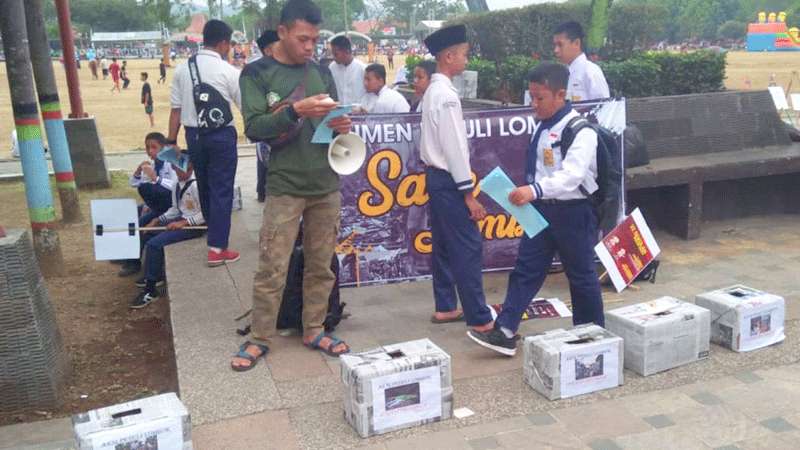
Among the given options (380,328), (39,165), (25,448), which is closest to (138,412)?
(25,448)

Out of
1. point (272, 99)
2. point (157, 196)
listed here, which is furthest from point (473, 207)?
point (157, 196)

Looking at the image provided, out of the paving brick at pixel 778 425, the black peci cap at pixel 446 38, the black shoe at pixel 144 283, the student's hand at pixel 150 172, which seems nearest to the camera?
the paving brick at pixel 778 425

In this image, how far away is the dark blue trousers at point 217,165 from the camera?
5.91m

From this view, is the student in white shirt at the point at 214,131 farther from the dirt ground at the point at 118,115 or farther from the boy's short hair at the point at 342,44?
the dirt ground at the point at 118,115

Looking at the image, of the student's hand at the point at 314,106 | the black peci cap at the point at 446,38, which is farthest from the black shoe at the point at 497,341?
the black peci cap at the point at 446,38

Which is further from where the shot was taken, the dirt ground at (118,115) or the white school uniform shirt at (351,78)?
the dirt ground at (118,115)

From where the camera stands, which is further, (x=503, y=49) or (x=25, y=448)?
(x=503, y=49)

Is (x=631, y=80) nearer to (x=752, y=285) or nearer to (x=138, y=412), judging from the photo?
(x=752, y=285)

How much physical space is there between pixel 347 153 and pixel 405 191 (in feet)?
5.09

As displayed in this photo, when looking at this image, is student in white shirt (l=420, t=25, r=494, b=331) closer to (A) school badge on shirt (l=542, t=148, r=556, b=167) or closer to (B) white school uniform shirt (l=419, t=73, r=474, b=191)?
(B) white school uniform shirt (l=419, t=73, r=474, b=191)

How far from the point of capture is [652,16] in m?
11.6

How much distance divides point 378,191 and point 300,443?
257 centimetres

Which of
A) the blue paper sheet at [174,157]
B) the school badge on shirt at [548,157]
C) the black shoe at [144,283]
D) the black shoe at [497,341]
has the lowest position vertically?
the black shoe at [144,283]

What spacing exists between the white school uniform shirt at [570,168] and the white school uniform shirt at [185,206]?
3.45m
